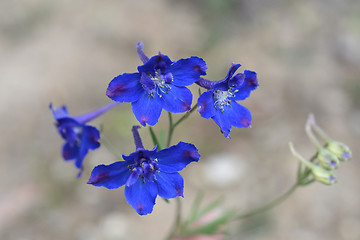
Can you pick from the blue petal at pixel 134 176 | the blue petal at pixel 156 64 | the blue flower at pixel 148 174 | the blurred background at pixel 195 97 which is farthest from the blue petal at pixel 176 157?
the blurred background at pixel 195 97

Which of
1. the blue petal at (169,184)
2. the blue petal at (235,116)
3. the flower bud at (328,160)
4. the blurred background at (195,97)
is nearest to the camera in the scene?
the blue petal at (169,184)

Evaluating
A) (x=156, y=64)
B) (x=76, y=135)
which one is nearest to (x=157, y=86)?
(x=156, y=64)

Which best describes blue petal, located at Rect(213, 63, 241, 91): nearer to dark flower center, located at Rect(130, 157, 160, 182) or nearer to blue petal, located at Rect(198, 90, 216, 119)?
blue petal, located at Rect(198, 90, 216, 119)

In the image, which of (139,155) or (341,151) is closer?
(139,155)

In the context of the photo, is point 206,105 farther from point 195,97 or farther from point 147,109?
point 195,97

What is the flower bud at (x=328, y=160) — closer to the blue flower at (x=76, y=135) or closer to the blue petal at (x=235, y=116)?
the blue petal at (x=235, y=116)

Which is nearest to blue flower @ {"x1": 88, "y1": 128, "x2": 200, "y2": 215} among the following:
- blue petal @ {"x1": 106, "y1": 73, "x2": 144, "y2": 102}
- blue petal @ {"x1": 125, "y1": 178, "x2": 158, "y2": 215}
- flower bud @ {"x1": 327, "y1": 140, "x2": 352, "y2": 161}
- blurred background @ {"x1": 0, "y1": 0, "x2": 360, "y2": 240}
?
blue petal @ {"x1": 125, "y1": 178, "x2": 158, "y2": 215}
